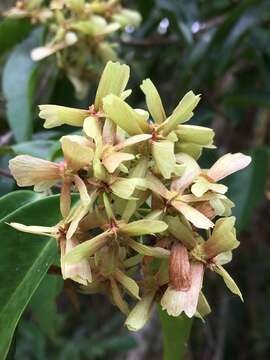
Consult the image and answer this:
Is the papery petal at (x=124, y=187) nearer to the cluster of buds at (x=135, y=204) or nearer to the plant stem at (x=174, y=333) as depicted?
the cluster of buds at (x=135, y=204)

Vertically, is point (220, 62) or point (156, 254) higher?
point (156, 254)

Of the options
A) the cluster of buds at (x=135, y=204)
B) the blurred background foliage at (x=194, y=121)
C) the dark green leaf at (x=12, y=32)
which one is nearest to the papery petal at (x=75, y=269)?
the cluster of buds at (x=135, y=204)

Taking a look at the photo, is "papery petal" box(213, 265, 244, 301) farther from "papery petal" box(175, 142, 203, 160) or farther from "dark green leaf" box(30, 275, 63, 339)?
"dark green leaf" box(30, 275, 63, 339)

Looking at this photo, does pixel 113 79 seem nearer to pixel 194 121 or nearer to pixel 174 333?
pixel 174 333

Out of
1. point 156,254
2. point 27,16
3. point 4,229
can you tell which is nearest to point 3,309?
point 4,229

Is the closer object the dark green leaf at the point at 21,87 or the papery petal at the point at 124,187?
the papery petal at the point at 124,187

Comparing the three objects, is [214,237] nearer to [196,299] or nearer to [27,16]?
[196,299]
